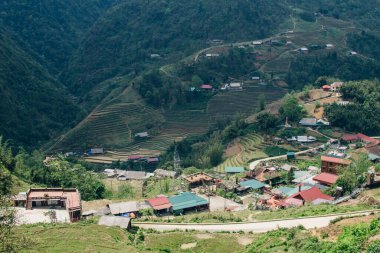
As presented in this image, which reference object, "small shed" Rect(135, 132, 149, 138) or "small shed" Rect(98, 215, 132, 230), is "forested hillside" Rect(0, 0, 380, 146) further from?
"small shed" Rect(98, 215, 132, 230)

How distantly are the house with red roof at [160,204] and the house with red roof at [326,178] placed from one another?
13898 millimetres

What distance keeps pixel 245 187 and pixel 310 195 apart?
7987mm

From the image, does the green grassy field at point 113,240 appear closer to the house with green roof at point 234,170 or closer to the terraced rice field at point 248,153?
the house with green roof at point 234,170

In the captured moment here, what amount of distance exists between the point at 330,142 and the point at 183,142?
2121 cm

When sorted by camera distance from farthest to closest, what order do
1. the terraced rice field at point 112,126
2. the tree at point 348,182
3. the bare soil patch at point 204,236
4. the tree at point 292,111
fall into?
the terraced rice field at point 112,126 → the tree at point 292,111 → the tree at point 348,182 → the bare soil patch at point 204,236

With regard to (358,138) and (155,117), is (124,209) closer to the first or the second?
(358,138)

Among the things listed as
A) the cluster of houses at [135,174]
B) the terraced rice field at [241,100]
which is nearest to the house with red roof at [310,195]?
the cluster of houses at [135,174]

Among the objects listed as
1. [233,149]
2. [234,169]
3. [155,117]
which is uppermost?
[155,117]

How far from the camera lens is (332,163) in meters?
45.0

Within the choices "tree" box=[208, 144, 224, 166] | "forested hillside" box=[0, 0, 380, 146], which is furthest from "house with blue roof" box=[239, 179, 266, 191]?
"forested hillside" box=[0, 0, 380, 146]

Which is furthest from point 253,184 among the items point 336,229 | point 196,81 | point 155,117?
point 196,81

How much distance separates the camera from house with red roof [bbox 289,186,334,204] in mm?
38000

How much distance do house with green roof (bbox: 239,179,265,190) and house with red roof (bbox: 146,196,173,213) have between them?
9.58m

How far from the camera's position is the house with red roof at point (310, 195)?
38000mm
